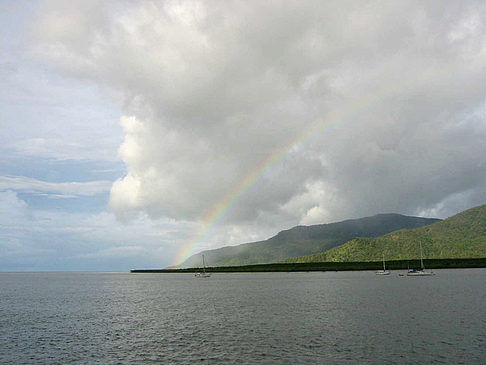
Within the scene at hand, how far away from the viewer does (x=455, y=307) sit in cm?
7438

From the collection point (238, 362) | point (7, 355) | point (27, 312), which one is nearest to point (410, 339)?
point (238, 362)

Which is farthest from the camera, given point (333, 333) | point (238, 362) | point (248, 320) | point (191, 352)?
point (248, 320)

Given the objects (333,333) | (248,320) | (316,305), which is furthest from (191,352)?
(316,305)

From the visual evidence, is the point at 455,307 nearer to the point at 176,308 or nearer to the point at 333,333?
the point at 333,333

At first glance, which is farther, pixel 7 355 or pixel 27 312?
pixel 27 312

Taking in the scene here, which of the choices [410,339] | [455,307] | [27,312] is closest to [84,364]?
[410,339]

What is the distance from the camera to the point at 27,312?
87.2 m

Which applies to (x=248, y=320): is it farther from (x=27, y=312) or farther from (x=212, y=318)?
(x=27, y=312)

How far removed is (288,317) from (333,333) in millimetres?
17135

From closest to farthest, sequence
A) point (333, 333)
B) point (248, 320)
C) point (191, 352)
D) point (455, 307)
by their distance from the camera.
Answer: point (191, 352), point (333, 333), point (248, 320), point (455, 307)

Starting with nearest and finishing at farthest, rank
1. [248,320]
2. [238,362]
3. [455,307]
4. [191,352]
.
Answer: [238,362]
[191,352]
[248,320]
[455,307]

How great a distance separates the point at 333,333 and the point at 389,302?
41.5m

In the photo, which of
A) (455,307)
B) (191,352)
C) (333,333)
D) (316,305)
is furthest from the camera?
(316,305)

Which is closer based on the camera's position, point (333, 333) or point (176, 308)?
point (333, 333)
